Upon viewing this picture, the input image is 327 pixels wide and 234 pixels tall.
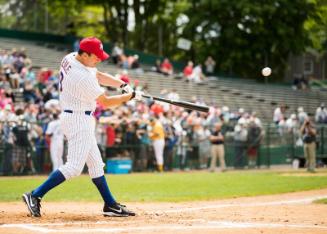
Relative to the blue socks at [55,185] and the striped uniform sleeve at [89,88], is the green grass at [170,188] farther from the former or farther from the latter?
the striped uniform sleeve at [89,88]

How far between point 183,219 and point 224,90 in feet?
89.1

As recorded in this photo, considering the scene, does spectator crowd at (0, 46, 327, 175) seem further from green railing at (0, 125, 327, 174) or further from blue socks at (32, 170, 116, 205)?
blue socks at (32, 170, 116, 205)

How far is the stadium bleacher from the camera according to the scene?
31688mm

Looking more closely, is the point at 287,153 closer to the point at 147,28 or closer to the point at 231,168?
the point at 231,168

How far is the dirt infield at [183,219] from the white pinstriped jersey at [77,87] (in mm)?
1451

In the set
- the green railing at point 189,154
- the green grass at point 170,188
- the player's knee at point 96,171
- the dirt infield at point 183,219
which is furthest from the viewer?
the green railing at point 189,154

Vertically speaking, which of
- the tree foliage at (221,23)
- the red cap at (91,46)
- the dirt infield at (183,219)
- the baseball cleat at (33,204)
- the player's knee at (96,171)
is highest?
the tree foliage at (221,23)

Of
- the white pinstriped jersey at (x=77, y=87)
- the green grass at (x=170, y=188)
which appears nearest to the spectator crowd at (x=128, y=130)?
the green grass at (x=170, y=188)

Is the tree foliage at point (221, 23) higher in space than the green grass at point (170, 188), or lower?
higher

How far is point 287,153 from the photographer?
28531mm

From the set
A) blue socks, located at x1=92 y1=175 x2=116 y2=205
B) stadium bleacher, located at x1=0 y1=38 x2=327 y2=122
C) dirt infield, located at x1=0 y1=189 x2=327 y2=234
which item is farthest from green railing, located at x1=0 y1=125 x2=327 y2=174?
blue socks, located at x1=92 y1=175 x2=116 y2=205

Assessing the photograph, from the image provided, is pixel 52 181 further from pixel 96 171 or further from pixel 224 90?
pixel 224 90

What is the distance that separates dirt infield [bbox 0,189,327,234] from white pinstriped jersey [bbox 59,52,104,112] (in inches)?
57.1

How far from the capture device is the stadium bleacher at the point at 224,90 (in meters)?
31.7
